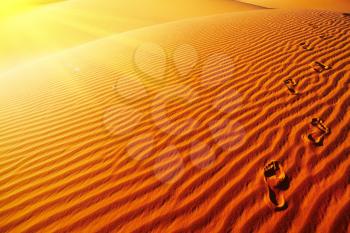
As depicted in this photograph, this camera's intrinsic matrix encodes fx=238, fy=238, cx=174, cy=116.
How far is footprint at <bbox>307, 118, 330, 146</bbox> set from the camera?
10.2 ft

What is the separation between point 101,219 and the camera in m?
2.51

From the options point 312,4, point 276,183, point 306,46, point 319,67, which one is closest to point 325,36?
point 306,46

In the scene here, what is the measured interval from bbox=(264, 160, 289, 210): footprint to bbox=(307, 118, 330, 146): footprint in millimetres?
682

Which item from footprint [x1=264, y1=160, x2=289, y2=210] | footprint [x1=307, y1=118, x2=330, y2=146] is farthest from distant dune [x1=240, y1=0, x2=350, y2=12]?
footprint [x1=264, y1=160, x2=289, y2=210]

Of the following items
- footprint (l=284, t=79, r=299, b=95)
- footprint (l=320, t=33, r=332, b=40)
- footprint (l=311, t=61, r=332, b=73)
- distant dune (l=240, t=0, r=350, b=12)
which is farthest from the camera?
distant dune (l=240, t=0, r=350, b=12)

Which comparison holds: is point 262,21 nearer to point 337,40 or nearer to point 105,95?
point 337,40

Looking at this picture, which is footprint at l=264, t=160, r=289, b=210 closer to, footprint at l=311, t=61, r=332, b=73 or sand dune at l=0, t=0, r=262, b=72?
footprint at l=311, t=61, r=332, b=73

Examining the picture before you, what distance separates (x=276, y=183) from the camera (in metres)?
2.64

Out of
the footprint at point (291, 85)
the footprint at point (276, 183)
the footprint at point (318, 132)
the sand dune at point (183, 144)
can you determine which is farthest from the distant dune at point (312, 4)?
the footprint at point (276, 183)

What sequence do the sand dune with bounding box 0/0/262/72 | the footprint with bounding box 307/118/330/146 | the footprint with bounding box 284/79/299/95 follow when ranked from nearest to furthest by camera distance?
the footprint with bounding box 307/118/330/146 → the footprint with bounding box 284/79/299/95 → the sand dune with bounding box 0/0/262/72

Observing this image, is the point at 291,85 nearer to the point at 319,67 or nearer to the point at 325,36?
the point at 319,67

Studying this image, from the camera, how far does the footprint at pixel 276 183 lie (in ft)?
8.05

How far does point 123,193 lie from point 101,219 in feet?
1.18

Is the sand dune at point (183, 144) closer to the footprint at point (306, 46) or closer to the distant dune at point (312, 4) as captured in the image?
the footprint at point (306, 46)
